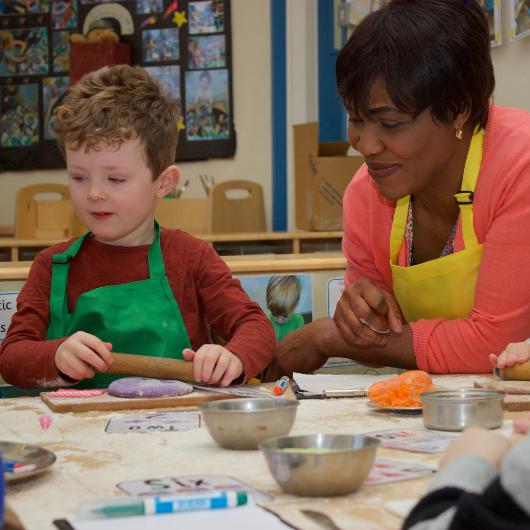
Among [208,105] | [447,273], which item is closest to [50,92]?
[208,105]

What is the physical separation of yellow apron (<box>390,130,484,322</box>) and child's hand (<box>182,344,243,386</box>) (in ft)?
1.59

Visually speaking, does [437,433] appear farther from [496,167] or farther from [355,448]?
[496,167]

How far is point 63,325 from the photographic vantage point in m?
1.80

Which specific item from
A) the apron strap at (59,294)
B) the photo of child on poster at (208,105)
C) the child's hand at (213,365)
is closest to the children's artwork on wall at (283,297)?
the apron strap at (59,294)

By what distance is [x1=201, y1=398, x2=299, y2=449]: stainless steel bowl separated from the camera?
3.27 feet

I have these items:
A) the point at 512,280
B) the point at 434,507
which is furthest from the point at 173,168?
the point at 434,507

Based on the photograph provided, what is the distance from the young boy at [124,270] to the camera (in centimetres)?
177

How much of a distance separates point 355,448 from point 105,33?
583cm

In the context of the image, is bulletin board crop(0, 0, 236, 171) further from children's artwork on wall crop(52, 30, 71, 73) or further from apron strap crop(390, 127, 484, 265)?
apron strap crop(390, 127, 484, 265)

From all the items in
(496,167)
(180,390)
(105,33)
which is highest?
(105,33)

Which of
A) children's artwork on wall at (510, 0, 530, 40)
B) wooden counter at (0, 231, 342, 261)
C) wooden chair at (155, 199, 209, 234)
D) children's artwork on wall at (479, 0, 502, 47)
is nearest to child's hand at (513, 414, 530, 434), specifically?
children's artwork on wall at (510, 0, 530, 40)

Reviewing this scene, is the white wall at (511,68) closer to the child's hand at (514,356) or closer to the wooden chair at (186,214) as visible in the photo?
the wooden chair at (186,214)

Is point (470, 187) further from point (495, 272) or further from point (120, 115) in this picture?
point (120, 115)

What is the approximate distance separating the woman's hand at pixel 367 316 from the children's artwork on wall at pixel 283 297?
43cm
